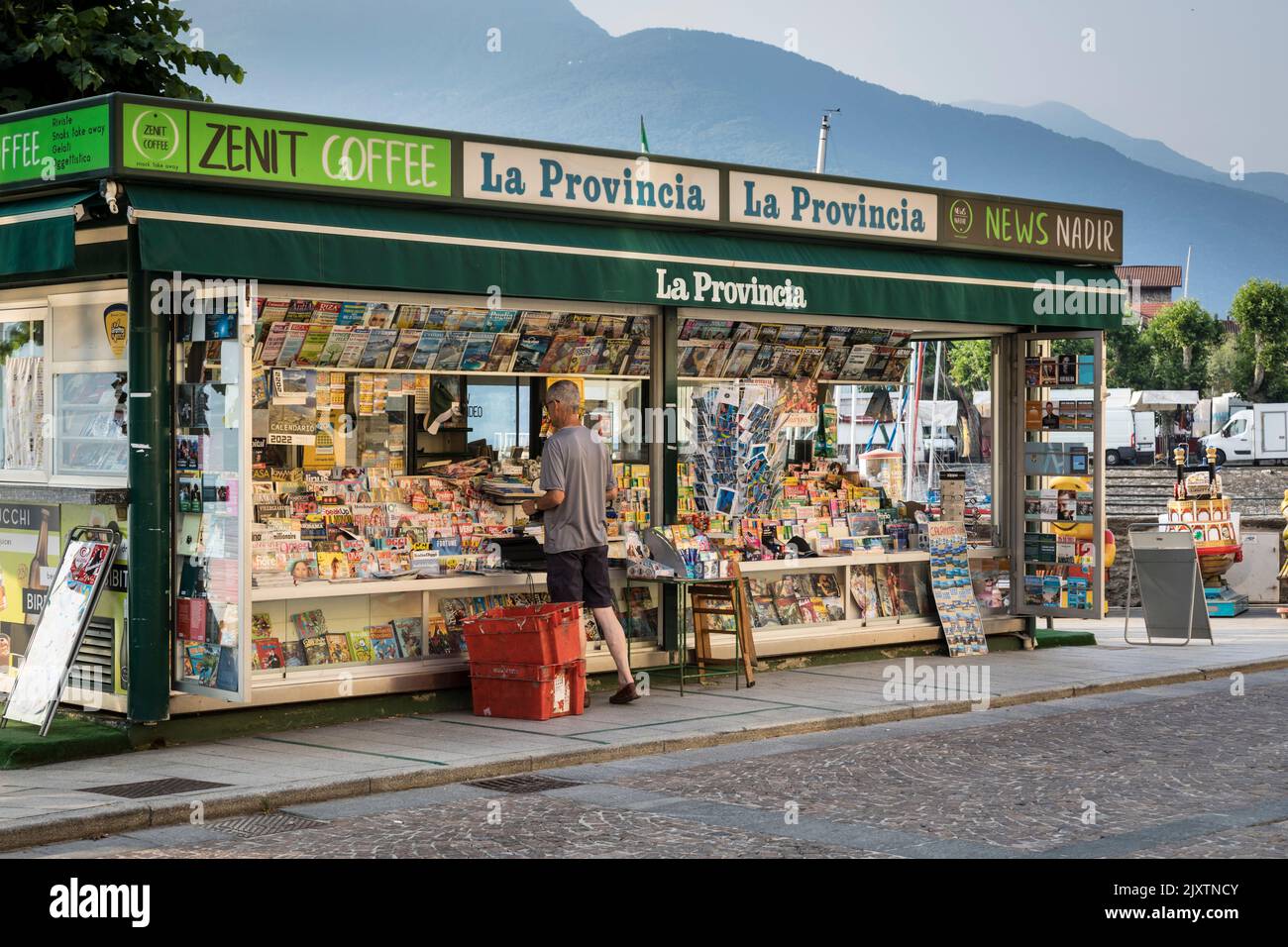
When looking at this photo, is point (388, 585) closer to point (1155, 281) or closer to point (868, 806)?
point (868, 806)

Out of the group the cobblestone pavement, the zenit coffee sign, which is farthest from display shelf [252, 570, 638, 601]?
the zenit coffee sign

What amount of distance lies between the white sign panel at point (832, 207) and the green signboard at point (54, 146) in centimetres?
482

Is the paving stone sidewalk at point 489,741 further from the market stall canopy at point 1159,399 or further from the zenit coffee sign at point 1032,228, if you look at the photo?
the market stall canopy at point 1159,399

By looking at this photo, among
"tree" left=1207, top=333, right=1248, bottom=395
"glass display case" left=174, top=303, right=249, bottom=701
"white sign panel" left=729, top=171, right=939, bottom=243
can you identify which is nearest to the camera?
"glass display case" left=174, top=303, right=249, bottom=701

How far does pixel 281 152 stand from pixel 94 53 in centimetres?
1052

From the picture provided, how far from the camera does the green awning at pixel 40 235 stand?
921cm

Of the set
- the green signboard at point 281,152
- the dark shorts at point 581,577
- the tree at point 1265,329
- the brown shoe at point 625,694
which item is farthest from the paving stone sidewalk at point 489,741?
the tree at point 1265,329

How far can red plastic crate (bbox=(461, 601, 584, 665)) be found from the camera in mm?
10344

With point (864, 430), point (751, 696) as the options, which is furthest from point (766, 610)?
point (864, 430)

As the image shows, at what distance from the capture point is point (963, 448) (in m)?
15.9

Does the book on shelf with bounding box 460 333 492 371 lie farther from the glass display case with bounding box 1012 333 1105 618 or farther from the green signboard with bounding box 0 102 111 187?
the glass display case with bounding box 1012 333 1105 618

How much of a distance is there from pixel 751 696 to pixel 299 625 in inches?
128

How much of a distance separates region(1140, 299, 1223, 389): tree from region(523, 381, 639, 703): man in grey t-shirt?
7900cm
